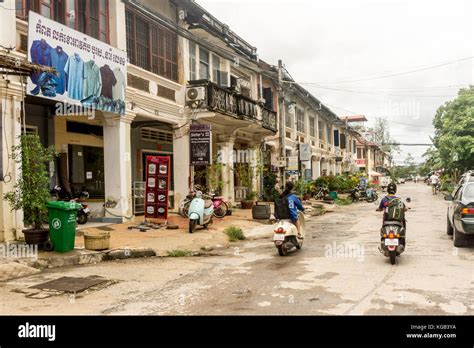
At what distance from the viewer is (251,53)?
22172 millimetres

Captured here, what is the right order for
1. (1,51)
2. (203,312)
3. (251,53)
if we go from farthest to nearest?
(251,53) < (1,51) < (203,312)

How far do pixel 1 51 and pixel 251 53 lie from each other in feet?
48.0

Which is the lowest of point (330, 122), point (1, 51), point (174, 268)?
point (174, 268)

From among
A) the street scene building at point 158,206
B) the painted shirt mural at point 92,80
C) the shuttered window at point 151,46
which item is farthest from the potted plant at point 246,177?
the painted shirt mural at point 92,80

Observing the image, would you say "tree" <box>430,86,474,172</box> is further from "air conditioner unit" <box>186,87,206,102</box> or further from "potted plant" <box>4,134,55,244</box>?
"potted plant" <box>4,134,55,244</box>

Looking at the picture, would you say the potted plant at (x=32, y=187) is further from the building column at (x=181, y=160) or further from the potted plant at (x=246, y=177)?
the potted plant at (x=246, y=177)

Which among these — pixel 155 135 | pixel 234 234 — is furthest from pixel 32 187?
pixel 155 135

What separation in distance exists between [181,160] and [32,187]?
8425mm

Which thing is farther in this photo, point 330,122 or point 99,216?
point 330,122

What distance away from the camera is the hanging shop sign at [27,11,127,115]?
9.84 meters

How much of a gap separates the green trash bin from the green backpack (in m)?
6.11

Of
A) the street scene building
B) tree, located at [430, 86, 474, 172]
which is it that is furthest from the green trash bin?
tree, located at [430, 86, 474, 172]
